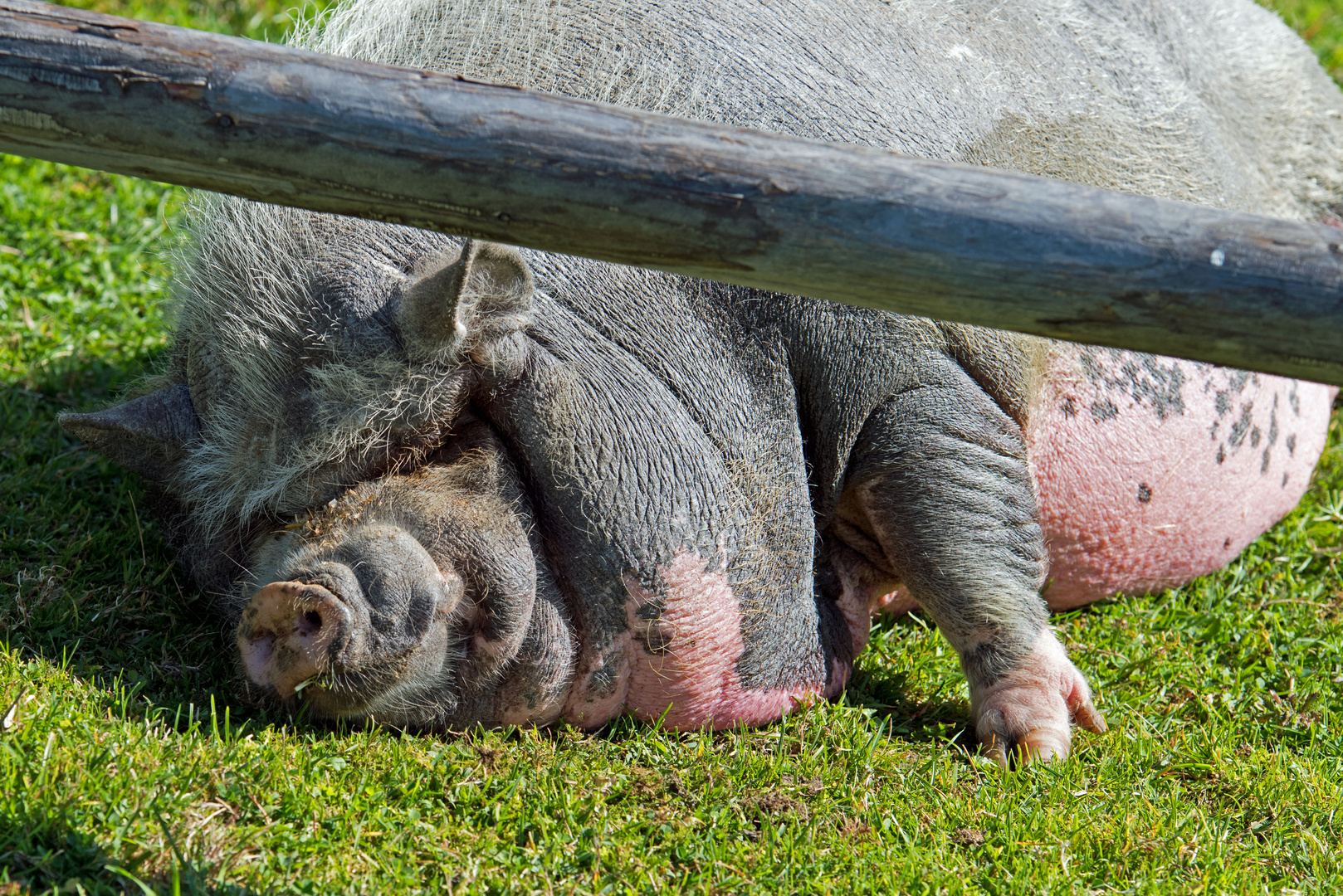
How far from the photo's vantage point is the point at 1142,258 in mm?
2025

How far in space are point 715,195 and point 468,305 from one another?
0.91m

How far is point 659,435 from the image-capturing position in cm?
303

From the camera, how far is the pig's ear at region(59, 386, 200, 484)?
318 cm

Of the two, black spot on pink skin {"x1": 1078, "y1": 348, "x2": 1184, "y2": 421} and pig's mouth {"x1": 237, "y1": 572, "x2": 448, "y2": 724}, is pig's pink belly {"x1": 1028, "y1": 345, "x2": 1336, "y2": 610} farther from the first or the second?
pig's mouth {"x1": 237, "y1": 572, "x2": 448, "y2": 724}

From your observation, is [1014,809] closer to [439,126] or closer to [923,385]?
[923,385]

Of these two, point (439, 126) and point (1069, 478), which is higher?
point (439, 126)

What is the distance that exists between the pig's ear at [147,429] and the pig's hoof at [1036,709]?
2.22 metres

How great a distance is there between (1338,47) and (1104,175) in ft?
14.0

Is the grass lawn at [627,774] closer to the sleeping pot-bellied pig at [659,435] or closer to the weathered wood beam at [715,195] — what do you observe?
the sleeping pot-bellied pig at [659,435]

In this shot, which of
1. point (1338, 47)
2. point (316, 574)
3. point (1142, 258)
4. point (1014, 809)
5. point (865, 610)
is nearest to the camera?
point (1142, 258)

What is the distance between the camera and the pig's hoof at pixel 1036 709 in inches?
125

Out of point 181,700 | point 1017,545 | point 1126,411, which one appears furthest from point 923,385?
point 181,700

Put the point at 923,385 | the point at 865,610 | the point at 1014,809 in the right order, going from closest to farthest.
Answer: the point at 1014,809
the point at 923,385
the point at 865,610

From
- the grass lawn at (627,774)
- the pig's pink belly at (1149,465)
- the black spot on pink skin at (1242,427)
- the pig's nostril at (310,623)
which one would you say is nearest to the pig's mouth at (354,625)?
the pig's nostril at (310,623)
